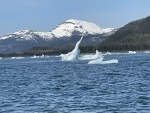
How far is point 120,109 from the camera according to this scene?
111 ft

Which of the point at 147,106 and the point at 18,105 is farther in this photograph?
the point at 18,105

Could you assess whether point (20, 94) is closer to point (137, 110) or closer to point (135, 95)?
point (135, 95)

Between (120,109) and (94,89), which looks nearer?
(120,109)

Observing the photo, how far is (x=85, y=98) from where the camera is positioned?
133 ft

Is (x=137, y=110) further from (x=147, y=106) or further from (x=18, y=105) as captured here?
(x=18, y=105)

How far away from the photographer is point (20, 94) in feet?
153

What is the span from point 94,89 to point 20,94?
810 centimetres

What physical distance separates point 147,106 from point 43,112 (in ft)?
26.8

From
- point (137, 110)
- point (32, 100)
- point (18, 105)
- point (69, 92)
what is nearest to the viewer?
point (137, 110)

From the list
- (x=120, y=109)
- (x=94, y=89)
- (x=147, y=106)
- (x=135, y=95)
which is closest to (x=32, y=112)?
(x=120, y=109)

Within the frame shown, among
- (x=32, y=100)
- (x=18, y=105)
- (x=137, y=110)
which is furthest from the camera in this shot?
(x=32, y=100)

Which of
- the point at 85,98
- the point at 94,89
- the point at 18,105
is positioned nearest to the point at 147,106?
the point at 85,98

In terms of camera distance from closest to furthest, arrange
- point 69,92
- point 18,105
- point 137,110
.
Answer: point 137,110 < point 18,105 < point 69,92

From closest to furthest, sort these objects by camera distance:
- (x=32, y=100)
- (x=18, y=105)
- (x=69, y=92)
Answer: (x=18, y=105), (x=32, y=100), (x=69, y=92)
